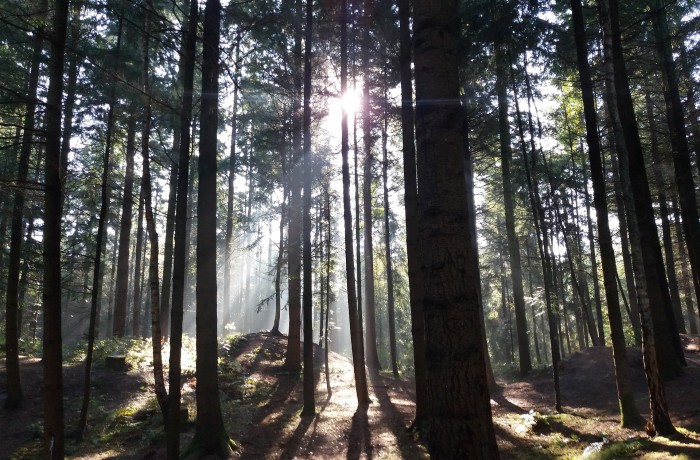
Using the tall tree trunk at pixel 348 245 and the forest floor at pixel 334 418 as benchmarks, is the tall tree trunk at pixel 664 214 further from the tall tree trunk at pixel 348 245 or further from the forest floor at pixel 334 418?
the tall tree trunk at pixel 348 245

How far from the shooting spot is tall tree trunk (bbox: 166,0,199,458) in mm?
6402

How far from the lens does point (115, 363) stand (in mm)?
13773

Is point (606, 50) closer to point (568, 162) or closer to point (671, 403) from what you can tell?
point (671, 403)

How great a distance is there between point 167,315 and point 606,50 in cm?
1727

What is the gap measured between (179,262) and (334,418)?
21.5ft

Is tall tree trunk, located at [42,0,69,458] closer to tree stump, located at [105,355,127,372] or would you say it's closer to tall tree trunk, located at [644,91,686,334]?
tree stump, located at [105,355,127,372]

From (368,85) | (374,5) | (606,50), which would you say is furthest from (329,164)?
(606,50)

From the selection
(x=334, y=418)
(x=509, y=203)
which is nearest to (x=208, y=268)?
(x=334, y=418)

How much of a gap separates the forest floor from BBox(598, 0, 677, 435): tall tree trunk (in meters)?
0.62

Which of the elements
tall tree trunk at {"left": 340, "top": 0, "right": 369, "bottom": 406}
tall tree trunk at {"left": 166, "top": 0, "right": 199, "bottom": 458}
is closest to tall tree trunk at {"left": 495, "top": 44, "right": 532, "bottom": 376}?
tall tree trunk at {"left": 340, "top": 0, "right": 369, "bottom": 406}

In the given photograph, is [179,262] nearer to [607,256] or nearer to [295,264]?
[607,256]

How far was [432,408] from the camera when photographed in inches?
113

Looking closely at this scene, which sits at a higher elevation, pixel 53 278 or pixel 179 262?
pixel 179 262

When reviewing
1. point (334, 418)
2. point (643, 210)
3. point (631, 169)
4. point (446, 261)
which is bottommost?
point (334, 418)
